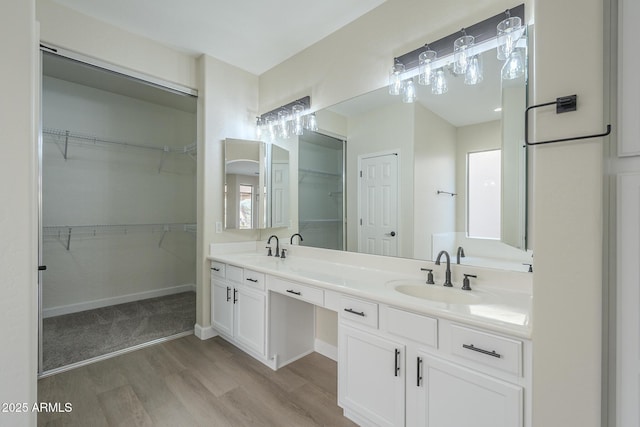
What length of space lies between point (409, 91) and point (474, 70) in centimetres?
42

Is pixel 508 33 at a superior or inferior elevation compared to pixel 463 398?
superior

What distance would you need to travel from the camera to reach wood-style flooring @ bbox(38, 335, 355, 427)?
1813 mm

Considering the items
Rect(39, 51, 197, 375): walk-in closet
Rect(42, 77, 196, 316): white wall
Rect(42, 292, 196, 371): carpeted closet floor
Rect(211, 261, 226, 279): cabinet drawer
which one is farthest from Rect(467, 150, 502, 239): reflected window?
Rect(42, 77, 196, 316): white wall

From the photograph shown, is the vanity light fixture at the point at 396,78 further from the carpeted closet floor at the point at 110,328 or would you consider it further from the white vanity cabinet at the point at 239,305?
the carpeted closet floor at the point at 110,328

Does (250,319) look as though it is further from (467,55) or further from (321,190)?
(467,55)

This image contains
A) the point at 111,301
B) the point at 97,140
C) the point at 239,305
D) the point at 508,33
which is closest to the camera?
the point at 508,33

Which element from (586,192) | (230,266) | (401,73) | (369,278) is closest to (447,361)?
(369,278)

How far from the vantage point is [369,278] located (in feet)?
6.56

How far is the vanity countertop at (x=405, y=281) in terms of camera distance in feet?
A: 4.12

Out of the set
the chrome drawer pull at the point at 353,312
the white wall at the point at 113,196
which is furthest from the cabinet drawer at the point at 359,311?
the white wall at the point at 113,196

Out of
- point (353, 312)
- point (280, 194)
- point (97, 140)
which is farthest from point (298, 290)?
point (97, 140)

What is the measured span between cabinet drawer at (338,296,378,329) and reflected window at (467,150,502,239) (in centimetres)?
79

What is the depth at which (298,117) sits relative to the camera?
2.87 metres

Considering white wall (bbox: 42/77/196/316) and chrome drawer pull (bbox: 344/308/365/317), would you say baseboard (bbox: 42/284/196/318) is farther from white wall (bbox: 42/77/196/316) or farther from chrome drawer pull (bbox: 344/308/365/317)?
chrome drawer pull (bbox: 344/308/365/317)
